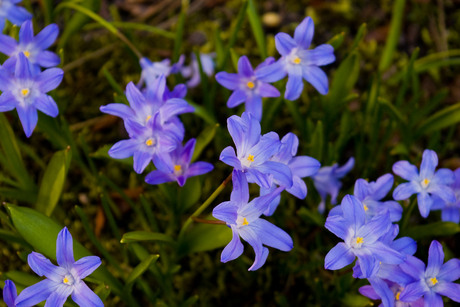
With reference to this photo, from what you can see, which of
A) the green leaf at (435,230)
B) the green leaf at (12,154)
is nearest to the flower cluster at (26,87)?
the green leaf at (12,154)

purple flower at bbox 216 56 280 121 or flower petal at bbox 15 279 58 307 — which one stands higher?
purple flower at bbox 216 56 280 121

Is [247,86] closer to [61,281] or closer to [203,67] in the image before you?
[203,67]

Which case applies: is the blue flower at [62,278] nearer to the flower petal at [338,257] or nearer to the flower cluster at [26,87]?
the flower cluster at [26,87]

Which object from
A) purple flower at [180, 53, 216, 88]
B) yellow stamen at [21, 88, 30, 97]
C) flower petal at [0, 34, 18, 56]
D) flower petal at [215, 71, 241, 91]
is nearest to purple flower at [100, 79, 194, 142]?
flower petal at [215, 71, 241, 91]

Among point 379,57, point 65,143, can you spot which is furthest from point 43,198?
point 379,57

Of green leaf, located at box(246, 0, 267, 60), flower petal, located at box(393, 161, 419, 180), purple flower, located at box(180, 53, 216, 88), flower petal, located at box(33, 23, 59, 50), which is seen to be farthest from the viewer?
purple flower, located at box(180, 53, 216, 88)

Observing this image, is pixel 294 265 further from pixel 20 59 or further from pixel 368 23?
pixel 368 23

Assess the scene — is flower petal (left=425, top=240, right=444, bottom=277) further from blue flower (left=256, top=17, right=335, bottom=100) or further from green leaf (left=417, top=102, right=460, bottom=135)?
green leaf (left=417, top=102, right=460, bottom=135)
